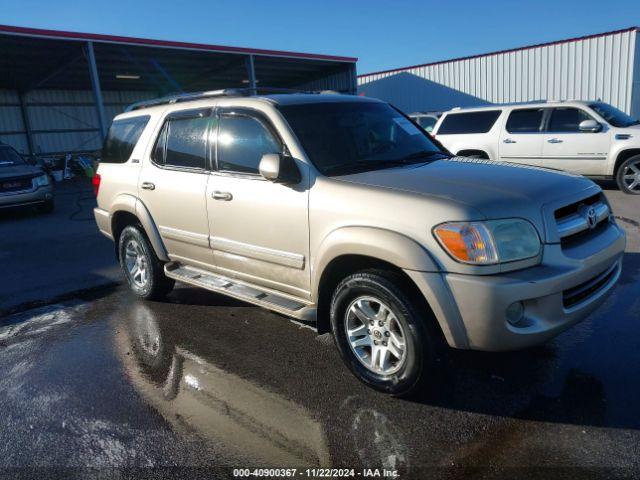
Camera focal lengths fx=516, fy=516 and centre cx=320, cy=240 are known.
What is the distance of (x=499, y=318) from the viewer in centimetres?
265

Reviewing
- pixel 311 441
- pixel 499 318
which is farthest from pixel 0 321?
pixel 499 318

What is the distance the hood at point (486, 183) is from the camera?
282 cm

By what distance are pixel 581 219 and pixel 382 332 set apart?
1373 mm

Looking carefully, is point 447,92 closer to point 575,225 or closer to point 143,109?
point 143,109

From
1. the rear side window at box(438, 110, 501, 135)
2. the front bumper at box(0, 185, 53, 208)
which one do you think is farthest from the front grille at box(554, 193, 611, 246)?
the front bumper at box(0, 185, 53, 208)

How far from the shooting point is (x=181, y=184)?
443cm

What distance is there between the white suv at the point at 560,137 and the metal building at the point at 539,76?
399 inches

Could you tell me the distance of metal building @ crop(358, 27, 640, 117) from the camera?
18.5 metres

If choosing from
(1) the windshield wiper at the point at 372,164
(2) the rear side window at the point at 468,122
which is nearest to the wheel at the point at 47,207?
(2) the rear side window at the point at 468,122

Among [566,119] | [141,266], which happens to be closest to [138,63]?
[566,119]

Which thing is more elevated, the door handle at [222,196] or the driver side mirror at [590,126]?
the driver side mirror at [590,126]

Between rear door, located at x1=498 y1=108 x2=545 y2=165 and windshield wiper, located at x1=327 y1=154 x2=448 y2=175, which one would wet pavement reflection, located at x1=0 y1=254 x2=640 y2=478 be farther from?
rear door, located at x1=498 y1=108 x2=545 y2=165

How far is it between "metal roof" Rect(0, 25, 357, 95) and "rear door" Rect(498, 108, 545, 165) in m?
12.4

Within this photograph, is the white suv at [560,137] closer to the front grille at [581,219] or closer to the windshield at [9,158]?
the front grille at [581,219]
